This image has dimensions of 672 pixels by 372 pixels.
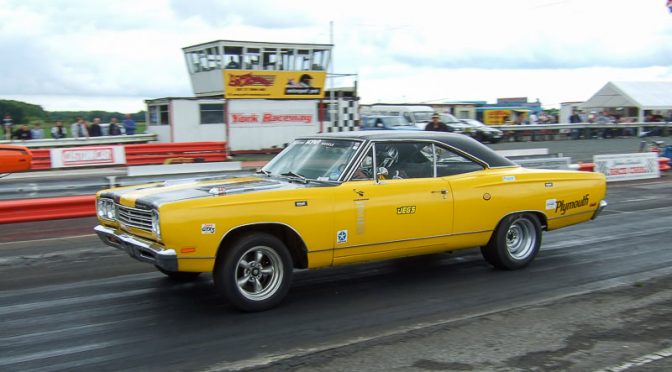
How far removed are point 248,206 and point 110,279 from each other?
2.26 m

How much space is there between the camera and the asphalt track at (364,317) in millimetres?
4141

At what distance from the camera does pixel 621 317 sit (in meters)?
5.02

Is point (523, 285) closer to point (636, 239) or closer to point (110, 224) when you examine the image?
point (636, 239)

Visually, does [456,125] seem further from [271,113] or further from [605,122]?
[605,122]

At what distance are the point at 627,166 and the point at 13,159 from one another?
15.2 m

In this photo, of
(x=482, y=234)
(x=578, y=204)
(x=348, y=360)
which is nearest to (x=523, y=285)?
(x=482, y=234)

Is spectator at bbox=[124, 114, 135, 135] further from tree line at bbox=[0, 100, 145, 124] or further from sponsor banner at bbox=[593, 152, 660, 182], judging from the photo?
sponsor banner at bbox=[593, 152, 660, 182]

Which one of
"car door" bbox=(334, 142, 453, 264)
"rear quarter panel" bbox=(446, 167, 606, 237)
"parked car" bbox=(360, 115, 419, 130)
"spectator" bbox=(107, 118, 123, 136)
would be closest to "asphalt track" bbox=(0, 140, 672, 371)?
"car door" bbox=(334, 142, 453, 264)

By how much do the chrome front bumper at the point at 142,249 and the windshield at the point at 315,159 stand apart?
1.57 metres

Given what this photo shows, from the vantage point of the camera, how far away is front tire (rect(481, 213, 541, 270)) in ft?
21.0

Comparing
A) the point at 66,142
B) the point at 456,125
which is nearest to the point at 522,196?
the point at 66,142

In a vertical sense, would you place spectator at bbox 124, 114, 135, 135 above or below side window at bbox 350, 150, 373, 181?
above

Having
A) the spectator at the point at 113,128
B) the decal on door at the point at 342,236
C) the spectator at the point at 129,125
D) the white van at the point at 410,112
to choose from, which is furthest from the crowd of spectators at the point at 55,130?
the decal on door at the point at 342,236

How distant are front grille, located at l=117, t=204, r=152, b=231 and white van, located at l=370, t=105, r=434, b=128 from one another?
97.6ft
